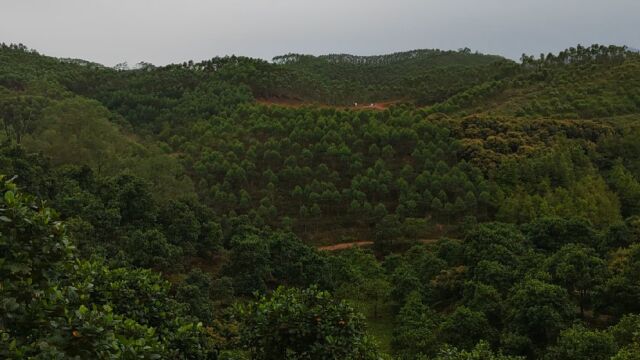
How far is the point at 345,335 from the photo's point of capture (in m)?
8.22

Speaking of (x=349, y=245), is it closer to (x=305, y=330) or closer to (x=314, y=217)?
(x=314, y=217)

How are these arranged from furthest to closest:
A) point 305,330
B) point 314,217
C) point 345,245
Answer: point 314,217, point 345,245, point 305,330

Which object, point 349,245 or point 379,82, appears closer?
point 349,245

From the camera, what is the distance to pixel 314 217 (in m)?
38.2

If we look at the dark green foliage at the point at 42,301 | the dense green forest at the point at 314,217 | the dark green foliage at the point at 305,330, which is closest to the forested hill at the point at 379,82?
the dense green forest at the point at 314,217

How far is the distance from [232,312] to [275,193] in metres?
30.6

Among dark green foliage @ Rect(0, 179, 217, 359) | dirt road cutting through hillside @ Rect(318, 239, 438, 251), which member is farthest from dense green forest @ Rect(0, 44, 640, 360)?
dirt road cutting through hillside @ Rect(318, 239, 438, 251)

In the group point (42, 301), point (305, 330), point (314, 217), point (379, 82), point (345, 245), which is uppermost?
point (379, 82)

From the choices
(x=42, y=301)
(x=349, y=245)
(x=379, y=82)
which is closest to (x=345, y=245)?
(x=349, y=245)

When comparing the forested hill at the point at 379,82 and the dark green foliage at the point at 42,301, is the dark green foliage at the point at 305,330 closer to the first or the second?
the dark green foliage at the point at 42,301

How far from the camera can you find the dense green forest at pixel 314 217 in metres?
8.10

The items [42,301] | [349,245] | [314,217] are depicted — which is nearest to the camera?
[42,301]

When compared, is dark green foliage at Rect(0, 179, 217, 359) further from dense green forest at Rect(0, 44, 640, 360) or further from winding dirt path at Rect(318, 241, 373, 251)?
winding dirt path at Rect(318, 241, 373, 251)

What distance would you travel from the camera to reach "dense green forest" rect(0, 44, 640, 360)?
8102 millimetres
